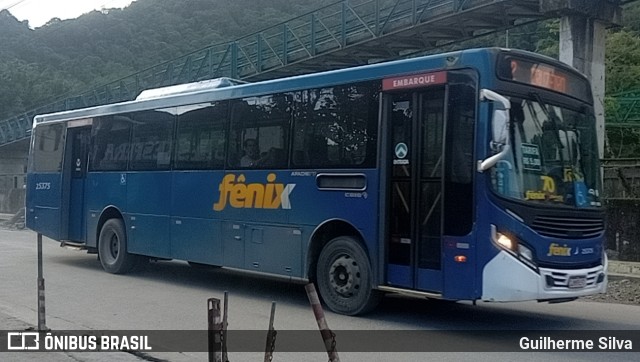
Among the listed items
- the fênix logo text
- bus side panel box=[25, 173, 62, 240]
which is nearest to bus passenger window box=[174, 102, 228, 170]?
the fênix logo text

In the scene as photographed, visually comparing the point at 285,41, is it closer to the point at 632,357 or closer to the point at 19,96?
the point at 632,357

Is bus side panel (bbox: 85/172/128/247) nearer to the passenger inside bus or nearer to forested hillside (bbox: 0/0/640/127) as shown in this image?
the passenger inside bus

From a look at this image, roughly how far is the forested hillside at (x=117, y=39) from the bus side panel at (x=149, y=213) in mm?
30048

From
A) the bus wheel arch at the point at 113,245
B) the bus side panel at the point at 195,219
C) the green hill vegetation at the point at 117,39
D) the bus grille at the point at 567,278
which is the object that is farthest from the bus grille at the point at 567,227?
the green hill vegetation at the point at 117,39

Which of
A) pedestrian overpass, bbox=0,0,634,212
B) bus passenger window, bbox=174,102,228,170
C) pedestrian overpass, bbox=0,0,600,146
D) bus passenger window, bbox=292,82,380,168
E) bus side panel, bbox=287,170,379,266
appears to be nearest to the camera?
bus side panel, bbox=287,170,379,266

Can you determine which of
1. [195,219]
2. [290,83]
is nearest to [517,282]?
[290,83]

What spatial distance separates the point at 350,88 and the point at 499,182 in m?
2.71

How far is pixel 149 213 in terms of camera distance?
14.3 meters

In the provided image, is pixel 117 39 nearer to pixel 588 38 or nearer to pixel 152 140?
pixel 588 38

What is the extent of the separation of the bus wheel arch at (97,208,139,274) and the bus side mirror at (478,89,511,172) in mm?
8618

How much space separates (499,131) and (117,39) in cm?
4977

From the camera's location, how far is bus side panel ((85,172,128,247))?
15.1 m

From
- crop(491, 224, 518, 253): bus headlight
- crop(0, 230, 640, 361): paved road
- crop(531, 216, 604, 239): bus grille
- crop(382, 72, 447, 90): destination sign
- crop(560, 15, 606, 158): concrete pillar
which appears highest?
crop(560, 15, 606, 158): concrete pillar

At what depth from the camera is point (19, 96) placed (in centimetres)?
5772
